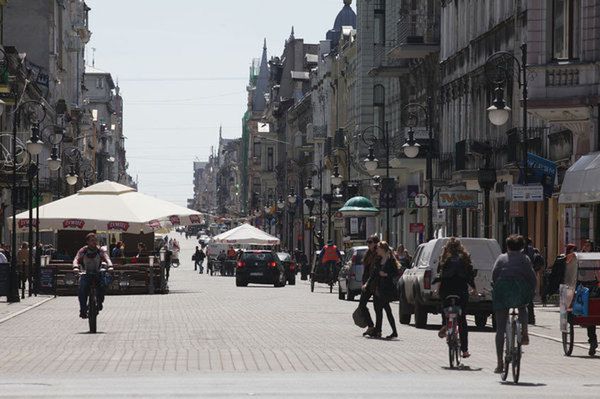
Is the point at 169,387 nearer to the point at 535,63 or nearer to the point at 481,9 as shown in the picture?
the point at 535,63

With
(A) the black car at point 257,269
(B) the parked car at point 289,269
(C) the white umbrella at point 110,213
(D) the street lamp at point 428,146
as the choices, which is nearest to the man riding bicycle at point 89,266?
(C) the white umbrella at point 110,213

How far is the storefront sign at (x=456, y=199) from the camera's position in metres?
46.2

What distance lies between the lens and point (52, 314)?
3612cm

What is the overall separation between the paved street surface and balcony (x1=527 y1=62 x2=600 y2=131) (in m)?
5.65

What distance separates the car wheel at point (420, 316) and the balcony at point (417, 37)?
33.8m

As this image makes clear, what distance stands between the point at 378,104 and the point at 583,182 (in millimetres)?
43607

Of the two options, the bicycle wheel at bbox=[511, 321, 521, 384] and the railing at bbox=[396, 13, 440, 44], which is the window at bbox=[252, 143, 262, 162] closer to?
the railing at bbox=[396, 13, 440, 44]

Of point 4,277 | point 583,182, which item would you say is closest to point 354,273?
point 583,182

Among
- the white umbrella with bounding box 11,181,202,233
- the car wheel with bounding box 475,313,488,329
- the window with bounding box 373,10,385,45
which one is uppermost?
the window with bounding box 373,10,385,45

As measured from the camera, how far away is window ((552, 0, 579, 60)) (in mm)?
39594

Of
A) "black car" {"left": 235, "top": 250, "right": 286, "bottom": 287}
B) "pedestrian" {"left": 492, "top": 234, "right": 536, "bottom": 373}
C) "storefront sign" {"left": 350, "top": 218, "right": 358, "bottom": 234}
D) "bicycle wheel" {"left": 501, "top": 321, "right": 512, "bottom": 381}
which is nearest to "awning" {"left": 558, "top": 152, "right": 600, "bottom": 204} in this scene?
"pedestrian" {"left": 492, "top": 234, "right": 536, "bottom": 373}

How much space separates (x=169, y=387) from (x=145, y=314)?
1905 centimetres

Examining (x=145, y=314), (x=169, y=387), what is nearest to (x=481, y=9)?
(x=145, y=314)

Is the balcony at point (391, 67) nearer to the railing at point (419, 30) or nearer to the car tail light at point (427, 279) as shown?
the railing at point (419, 30)
